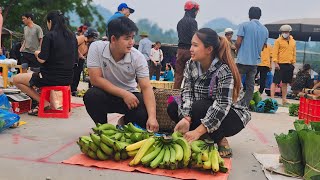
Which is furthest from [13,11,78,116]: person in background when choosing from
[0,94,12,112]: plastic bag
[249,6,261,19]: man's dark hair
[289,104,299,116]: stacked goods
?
[289,104,299,116]: stacked goods

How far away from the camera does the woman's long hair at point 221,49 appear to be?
146 inches

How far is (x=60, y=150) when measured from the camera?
12.4 feet

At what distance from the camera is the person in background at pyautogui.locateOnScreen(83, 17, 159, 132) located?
392 cm

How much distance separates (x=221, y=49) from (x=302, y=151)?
3.73 ft

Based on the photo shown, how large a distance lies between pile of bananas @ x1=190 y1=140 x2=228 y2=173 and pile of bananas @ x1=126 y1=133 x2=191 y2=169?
2.4 inches

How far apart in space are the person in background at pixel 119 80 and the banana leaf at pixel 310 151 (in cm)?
133

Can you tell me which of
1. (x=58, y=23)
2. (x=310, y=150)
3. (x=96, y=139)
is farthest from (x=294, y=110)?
(x=96, y=139)

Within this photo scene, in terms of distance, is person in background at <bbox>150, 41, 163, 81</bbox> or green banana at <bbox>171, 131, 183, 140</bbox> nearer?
green banana at <bbox>171, 131, 183, 140</bbox>

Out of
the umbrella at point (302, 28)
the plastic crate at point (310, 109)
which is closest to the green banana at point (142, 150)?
the plastic crate at point (310, 109)

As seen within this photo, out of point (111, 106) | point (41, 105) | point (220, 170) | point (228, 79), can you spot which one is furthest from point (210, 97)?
point (41, 105)

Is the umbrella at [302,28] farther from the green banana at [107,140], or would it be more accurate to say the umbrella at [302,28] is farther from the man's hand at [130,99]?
the green banana at [107,140]

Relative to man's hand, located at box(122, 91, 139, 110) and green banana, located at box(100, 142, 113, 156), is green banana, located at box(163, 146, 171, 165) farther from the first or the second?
man's hand, located at box(122, 91, 139, 110)

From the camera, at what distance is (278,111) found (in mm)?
8141

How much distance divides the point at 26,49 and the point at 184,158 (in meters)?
5.86
